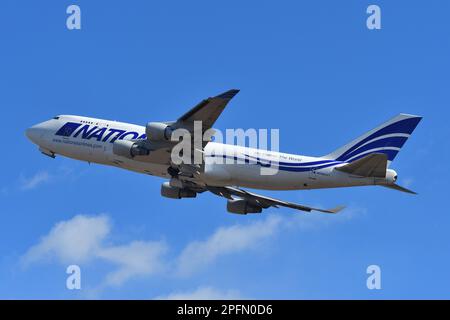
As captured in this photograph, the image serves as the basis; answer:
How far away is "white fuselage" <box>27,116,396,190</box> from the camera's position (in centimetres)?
4962

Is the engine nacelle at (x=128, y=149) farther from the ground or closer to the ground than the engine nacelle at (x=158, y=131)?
closer to the ground

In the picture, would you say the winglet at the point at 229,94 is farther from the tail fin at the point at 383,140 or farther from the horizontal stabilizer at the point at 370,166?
the tail fin at the point at 383,140

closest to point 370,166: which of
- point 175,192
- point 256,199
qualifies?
point 256,199

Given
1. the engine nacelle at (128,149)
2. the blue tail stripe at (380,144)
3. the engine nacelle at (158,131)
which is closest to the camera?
the engine nacelle at (158,131)

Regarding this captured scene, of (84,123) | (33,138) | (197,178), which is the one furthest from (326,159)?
(33,138)

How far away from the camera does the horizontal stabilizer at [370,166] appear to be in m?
45.7

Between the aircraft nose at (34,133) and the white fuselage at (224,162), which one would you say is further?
the aircraft nose at (34,133)

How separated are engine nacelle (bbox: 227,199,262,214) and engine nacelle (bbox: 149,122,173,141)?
35.0 ft

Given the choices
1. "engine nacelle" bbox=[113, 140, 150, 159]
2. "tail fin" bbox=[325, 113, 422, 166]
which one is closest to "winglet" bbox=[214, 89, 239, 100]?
"engine nacelle" bbox=[113, 140, 150, 159]

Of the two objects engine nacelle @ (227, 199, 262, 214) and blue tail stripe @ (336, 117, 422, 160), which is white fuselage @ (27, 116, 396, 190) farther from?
engine nacelle @ (227, 199, 262, 214)

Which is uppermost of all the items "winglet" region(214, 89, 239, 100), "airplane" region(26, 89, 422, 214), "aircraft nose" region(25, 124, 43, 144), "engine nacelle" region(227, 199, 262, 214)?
"aircraft nose" region(25, 124, 43, 144)

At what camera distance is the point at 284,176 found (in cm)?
5003

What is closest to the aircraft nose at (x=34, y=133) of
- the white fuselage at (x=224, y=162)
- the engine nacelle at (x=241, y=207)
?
the white fuselage at (x=224, y=162)

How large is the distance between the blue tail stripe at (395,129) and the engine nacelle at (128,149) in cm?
1283
